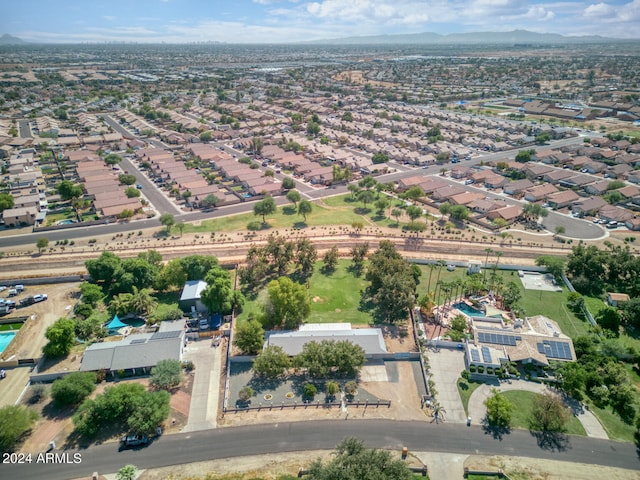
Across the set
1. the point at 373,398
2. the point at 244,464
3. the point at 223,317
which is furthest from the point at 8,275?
the point at 373,398

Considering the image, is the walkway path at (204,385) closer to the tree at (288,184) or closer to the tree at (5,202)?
the tree at (288,184)

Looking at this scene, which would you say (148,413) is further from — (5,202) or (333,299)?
(5,202)

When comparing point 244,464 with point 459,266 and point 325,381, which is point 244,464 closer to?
point 325,381

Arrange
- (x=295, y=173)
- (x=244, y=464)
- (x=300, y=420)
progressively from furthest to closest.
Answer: (x=295, y=173), (x=300, y=420), (x=244, y=464)

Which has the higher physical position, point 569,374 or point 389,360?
point 569,374

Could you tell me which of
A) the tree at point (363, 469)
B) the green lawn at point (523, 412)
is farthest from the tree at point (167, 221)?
the green lawn at point (523, 412)

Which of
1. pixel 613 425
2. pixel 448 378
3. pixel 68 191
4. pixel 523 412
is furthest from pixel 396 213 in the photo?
pixel 68 191

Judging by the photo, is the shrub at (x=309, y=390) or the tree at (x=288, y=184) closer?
the shrub at (x=309, y=390)

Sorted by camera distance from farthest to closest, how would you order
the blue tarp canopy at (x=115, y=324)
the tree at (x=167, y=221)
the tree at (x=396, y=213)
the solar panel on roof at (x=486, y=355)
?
the tree at (x=396, y=213)
the tree at (x=167, y=221)
the blue tarp canopy at (x=115, y=324)
the solar panel on roof at (x=486, y=355)
